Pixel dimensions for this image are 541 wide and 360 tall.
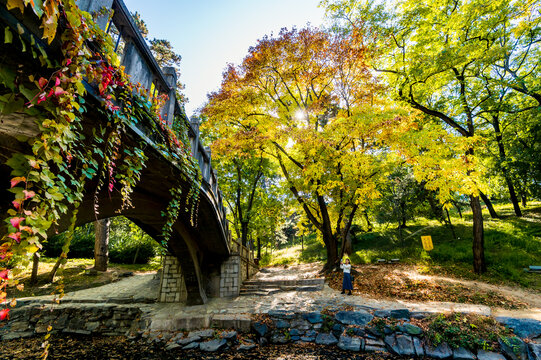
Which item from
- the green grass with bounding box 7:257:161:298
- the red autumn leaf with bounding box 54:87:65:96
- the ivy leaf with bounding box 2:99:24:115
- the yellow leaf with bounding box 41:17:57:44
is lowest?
the green grass with bounding box 7:257:161:298

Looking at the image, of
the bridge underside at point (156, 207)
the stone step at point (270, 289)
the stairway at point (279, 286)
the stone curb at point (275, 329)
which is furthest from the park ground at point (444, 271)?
the bridge underside at point (156, 207)

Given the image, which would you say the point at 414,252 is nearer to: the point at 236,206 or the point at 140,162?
the point at 236,206

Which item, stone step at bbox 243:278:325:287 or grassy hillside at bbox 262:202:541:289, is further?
stone step at bbox 243:278:325:287

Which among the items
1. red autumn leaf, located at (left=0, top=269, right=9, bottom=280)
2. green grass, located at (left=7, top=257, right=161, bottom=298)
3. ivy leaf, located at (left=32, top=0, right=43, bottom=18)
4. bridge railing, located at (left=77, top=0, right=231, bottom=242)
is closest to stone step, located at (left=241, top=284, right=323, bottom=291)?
bridge railing, located at (left=77, top=0, right=231, bottom=242)

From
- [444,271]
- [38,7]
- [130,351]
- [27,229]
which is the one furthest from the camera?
[444,271]

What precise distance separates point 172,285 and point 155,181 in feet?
27.5

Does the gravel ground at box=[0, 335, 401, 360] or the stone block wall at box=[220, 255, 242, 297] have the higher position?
the stone block wall at box=[220, 255, 242, 297]

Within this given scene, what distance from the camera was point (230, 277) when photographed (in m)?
10.8

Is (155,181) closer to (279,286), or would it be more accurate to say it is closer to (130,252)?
(279,286)

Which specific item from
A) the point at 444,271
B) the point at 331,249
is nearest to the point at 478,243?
the point at 444,271

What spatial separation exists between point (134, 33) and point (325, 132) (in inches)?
Result: 281

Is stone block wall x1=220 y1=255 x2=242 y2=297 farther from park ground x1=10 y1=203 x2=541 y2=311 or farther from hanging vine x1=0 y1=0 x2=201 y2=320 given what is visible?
hanging vine x1=0 y1=0 x2=201 y2=320

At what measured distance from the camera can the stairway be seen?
10.3m

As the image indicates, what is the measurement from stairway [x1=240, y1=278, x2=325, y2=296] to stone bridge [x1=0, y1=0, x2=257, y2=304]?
0.61m
